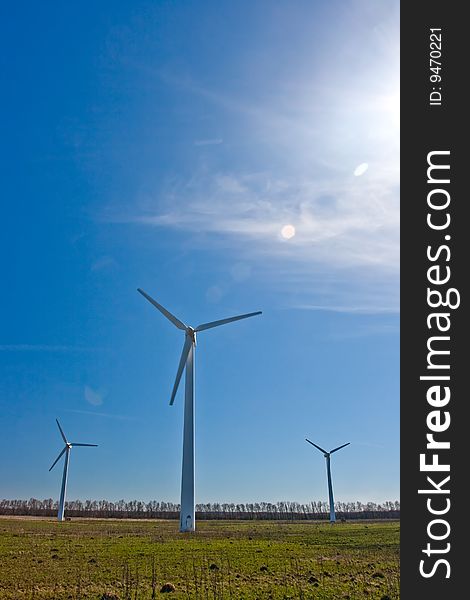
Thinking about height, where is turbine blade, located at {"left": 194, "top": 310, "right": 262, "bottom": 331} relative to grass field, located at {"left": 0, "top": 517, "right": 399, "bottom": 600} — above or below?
above

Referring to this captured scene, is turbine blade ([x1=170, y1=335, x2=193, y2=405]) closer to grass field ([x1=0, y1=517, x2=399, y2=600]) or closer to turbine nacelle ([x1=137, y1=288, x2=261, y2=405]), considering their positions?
turbine nacelle ([x1=137, y1=288, x2=261, y2=405])

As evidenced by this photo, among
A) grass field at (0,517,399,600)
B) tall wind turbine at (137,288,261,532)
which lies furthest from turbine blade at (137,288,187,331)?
grass field at (0,517,399,600)

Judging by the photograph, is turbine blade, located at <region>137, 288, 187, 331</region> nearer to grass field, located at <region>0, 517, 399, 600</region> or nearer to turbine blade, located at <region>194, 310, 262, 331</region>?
turbine blade, located at <region>194, 310, 262, 331</region>

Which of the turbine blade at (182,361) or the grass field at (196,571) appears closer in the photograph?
the grass field at (196,571)

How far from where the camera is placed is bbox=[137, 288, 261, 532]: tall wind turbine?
2768 inches

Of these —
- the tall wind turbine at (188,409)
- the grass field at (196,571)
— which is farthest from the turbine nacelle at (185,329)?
the grass field at (196,571)

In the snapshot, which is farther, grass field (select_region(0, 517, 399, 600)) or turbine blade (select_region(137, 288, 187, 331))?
turbine blade (select_region(137, 288, 187, 331))

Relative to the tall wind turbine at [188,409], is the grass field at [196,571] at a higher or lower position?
lower

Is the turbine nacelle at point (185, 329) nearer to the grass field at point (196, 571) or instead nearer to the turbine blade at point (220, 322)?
the turbine blade at point (220, 322)

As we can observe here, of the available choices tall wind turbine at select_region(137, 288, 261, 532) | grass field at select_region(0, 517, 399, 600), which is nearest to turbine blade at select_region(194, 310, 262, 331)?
tall wind turbine at select_region(137, 288, 261, 532)

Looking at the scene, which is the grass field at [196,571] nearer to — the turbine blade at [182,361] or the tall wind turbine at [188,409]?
the tall wind turbine at [188,409]

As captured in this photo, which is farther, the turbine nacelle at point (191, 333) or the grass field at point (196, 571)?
the turbine nacelle at point (191, 333)

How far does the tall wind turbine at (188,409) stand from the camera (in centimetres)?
7031

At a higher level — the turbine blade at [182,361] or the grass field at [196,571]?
the turbine blade at [182,361]
